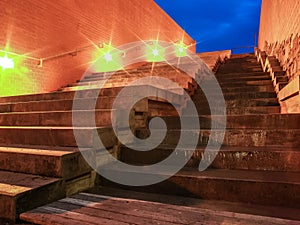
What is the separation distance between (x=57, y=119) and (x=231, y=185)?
181cm

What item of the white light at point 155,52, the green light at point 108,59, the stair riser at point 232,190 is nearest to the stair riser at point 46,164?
the stair riser at point 232,190

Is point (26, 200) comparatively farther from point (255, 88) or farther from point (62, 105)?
point (255, 88)

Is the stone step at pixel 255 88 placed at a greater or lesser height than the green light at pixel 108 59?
lesser

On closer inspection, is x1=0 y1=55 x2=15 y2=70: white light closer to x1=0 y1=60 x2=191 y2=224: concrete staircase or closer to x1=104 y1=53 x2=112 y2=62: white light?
x1=0 y1=60 x2=191 y2=224: concrete staircase

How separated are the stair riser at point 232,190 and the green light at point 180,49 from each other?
38.0 ft

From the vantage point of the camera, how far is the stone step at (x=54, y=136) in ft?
5.93

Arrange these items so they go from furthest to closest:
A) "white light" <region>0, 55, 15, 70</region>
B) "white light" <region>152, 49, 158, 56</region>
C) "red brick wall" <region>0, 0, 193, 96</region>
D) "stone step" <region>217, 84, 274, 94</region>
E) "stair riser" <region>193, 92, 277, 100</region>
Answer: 1. "white light" <region>152, 49, 158, 56</region>
2. "red brick wall" <region>0, 0, 193, 96</region>
3. "white light" <region>0, 55, 15, 70</region>
4. "stone step" <region>217, 84, 274, 94</region>
5. "stair riser" <region>193, 92, 277, 100</region>

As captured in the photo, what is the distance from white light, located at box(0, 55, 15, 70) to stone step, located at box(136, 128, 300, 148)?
3386mm

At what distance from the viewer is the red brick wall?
14.8 feet

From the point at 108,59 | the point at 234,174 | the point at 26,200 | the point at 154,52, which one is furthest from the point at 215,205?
the point at 154,52

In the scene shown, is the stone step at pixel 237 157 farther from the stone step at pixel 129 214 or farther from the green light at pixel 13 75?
the green light at pixel 13 75

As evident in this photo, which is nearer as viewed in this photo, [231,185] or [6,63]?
[231,185]

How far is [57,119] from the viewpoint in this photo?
7.89 feet

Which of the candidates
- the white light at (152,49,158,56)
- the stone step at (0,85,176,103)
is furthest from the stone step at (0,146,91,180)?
the white light at (152,49,158,56)
